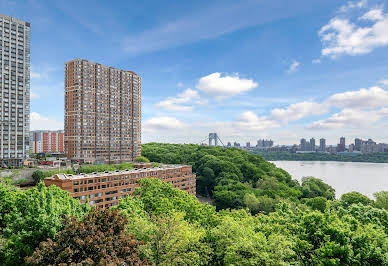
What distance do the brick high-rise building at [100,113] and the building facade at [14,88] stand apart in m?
11.0

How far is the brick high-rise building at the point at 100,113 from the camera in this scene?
7219cm

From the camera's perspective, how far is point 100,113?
7681cm

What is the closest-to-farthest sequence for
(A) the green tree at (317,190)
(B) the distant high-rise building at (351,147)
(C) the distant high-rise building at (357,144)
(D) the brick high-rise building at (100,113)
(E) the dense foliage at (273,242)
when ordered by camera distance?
(E) the dense foliage at (273,242) → (A) the green tree at (317,190) → (D) the brick high-rise building at (100,113) → (C) the distant high-rise building at (357,144) → (B) the distant high-rise building at (351,147)

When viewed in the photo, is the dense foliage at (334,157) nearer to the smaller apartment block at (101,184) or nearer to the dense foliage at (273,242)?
the smaller apartment block at (101,184)

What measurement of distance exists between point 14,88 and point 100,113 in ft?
72.3

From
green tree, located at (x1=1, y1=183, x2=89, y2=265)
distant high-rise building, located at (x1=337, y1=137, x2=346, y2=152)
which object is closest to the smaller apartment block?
green tree, located at (x1=1, y1=183, x2=89, y2=265)

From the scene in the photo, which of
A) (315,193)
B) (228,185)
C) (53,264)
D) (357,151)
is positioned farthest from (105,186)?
(357,151)

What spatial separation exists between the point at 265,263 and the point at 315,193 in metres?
55.2

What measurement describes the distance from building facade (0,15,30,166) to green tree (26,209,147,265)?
61462 mm

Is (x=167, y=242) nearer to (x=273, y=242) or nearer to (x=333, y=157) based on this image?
(x=273, y=242)

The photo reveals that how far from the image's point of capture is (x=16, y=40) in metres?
Result: 62.5

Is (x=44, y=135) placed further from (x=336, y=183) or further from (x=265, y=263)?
(x=265, y=263)

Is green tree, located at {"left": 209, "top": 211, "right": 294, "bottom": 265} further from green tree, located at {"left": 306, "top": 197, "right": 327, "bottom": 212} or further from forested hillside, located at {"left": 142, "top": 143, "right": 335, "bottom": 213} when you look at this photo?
green tree, located at {"left": 306, "top": 197, "right": 327, "bottom": 212}

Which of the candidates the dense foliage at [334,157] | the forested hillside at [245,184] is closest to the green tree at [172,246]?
the forested hillside at [245,184]
